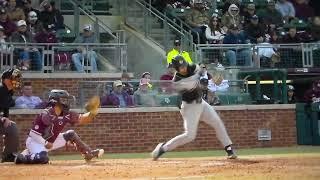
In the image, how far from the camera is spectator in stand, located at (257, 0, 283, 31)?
20156 mm

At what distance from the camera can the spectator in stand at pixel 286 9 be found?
2121 cm

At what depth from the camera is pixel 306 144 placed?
623 inches

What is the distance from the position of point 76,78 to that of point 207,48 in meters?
3.88

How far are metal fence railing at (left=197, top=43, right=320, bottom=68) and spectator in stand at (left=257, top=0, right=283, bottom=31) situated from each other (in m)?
2.63

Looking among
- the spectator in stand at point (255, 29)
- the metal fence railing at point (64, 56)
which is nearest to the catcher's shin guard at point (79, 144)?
the metal fence railing at point (64, 56)

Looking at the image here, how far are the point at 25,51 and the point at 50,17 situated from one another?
8.10 ft

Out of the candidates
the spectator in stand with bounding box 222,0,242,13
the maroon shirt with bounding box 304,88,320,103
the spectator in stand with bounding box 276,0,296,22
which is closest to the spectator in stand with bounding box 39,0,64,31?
the spectator in stand with bounding box 222,0,242,13

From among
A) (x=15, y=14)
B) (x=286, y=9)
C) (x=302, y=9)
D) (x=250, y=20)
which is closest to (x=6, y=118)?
(x=15, y=14)

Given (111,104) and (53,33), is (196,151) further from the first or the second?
(53,33)

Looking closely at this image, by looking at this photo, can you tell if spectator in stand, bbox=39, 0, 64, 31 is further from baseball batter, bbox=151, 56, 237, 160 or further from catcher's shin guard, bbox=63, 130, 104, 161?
baseball batter, bbox=151, 56, 237, 160

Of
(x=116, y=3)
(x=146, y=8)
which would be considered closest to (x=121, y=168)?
(x=146, y=8)

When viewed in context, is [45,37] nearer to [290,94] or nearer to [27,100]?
[27,100]

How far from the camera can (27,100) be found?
14.2 meters

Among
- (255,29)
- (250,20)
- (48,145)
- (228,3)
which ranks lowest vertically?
(48,145)
